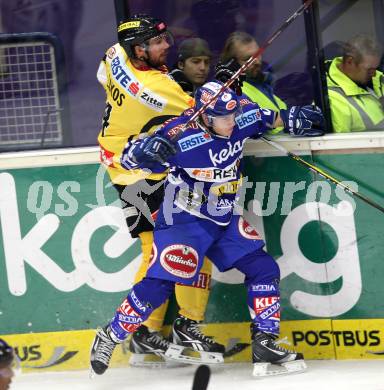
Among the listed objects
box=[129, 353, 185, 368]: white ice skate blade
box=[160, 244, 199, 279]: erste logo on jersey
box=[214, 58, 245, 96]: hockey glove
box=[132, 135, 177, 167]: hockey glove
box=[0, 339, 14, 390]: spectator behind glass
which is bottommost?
box=[129, 353, 185, 368]: white ice skate blade

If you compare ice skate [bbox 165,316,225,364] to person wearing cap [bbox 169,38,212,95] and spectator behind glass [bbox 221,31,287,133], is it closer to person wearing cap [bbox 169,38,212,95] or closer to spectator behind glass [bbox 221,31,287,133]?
spectator behind glass [bbox 221,31,287,133]

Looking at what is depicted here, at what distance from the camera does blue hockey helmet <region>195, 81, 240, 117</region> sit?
6.37 m

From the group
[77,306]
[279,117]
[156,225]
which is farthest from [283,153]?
[77,306]

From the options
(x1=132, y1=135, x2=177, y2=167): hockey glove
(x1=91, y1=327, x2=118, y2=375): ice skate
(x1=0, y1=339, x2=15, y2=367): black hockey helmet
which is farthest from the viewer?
(x1=91, y1=327, x2=118, y2=375): ice skate

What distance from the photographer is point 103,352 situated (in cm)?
673

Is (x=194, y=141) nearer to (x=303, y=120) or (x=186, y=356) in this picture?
(x=303, y=120)

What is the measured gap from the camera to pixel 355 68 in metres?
6.66

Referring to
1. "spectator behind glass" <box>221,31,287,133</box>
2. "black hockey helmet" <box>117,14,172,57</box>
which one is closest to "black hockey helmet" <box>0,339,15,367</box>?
"black hockey helmet" <box>117,14,172,57</box>

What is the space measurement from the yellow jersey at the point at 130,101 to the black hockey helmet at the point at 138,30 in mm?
78

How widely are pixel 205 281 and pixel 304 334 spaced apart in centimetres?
60

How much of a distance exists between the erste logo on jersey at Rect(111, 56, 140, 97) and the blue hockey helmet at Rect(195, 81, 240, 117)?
0.35 metres

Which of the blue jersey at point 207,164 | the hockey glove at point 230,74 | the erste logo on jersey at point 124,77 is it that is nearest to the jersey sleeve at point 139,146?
the blue jersey at point 207,164

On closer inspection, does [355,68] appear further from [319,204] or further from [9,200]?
[9,200]

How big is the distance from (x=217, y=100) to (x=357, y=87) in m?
0.81
